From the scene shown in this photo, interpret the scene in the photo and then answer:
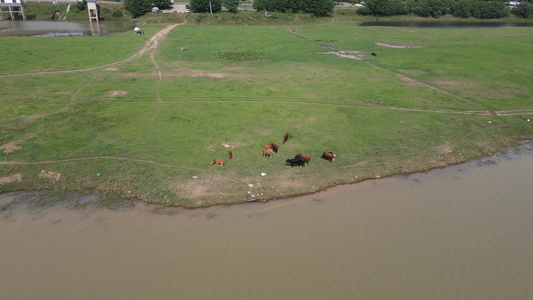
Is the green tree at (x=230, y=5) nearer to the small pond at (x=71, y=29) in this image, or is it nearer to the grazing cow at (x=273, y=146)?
the small pond at (x=71, y=29)

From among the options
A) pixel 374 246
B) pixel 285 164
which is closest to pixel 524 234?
pixel 374 246

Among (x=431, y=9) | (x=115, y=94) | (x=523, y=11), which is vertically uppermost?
(x=431, y=9)

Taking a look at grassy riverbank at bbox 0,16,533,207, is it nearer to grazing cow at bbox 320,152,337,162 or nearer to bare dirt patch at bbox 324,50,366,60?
grazing cow at bbox 320,152,337,162

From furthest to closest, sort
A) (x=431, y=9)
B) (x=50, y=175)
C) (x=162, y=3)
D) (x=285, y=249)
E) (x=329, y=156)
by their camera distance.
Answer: (x=431, y=9) < (x=162, y=3) < (x=329, y=156) < (x=50, y=175) < (x=285, y=249)

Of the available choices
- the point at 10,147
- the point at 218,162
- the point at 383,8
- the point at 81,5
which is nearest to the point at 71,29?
the point at 81,5

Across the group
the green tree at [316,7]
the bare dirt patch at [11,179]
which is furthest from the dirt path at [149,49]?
the green tree at [316,7]

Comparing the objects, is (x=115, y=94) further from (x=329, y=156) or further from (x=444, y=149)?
(x=444, y=149)

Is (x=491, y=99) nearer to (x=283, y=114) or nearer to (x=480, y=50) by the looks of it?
(x=283, y=114)
